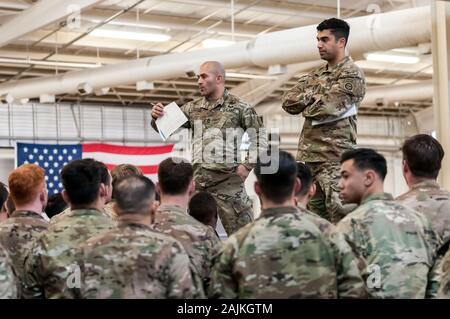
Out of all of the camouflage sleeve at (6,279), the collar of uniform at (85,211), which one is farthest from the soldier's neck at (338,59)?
the camouflage sleeve at (6,279)

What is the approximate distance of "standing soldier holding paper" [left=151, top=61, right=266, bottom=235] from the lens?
246 inches

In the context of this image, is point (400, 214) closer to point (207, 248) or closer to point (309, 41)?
point (207, 248)

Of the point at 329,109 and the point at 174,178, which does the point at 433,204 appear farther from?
the point at 174,178

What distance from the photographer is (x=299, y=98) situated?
5754mm

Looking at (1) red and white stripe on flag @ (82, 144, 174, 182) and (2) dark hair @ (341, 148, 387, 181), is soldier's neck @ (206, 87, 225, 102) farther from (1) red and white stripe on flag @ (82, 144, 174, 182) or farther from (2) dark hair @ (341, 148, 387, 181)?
(1) red and white stripe on flag @ (82, 144, 174, 182)

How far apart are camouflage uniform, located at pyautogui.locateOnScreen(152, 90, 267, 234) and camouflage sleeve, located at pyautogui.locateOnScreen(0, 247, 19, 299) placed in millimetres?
2352

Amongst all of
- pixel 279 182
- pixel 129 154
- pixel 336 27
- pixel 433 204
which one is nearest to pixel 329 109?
pixel 336 27

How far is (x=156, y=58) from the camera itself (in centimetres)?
1494

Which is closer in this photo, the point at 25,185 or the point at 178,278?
the point at 178,278

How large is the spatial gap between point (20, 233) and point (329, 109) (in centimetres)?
208

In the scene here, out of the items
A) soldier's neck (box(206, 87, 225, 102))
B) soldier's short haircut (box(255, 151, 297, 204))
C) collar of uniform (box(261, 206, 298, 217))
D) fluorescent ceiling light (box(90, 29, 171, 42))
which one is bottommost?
collar of uniform (box(261, 206, 298, 217))

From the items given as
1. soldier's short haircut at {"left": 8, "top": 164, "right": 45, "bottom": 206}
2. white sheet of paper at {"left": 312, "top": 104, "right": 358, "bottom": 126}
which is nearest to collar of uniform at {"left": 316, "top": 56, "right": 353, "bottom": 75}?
white sheet of paper at {"left": 312, "top": 104, "right": 358, "bottom": 126}
